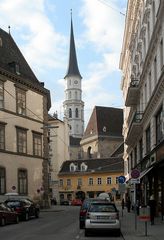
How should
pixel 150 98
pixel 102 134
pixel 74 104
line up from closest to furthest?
pixel 150 98, pixel 102 134, pixel 74 104

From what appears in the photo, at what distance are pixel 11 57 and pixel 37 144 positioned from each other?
10.6 m

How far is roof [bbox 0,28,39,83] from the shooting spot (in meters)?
57.4

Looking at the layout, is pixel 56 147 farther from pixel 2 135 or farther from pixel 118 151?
pixel 2 135

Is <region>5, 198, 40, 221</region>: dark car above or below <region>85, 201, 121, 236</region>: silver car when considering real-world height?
below

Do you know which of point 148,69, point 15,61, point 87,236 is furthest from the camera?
point 15,61

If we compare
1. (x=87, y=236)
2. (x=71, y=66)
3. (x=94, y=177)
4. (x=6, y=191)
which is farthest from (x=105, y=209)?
(x=71, y=66)

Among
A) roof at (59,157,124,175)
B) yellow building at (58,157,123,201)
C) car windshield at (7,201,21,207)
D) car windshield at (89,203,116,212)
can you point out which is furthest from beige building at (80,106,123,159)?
car windshield at (89,203,116,212)

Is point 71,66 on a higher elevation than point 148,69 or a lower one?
higher

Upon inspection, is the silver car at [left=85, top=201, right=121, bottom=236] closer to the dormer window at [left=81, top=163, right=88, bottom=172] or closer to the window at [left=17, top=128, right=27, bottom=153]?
the window at [left=17, top=128, right=27, bottom=153]

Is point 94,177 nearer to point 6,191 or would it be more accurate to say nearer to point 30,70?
point 30,70

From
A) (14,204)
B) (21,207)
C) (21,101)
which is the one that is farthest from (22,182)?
(14,204)

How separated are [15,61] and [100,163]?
54.2 m

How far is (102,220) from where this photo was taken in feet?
73.7

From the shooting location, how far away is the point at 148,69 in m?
35.5
